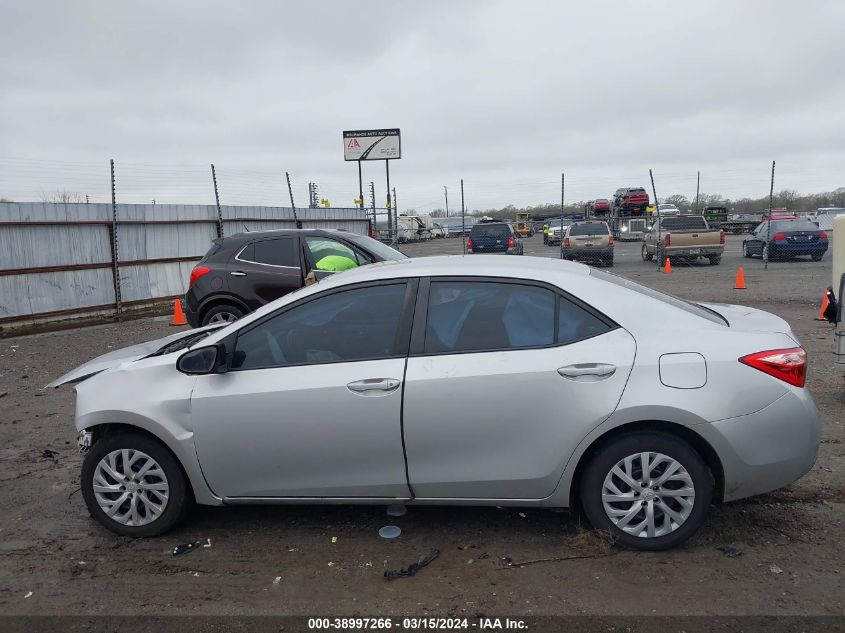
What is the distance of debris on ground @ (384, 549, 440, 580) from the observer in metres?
3.70

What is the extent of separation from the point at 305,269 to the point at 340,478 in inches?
236

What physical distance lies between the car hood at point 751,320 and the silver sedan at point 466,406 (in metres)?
0.03

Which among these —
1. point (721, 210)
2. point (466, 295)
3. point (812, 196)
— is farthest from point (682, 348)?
point (812, 196)

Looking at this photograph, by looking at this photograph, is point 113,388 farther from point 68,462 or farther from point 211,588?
point 68,462

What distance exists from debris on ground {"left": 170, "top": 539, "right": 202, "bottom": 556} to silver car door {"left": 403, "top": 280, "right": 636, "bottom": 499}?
133cm

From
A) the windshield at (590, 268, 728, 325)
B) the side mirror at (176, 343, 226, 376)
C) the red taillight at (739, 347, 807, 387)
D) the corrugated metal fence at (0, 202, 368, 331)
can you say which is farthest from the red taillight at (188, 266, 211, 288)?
the red taillight at (739, 347, 807, 387)

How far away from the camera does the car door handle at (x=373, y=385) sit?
3.82 m

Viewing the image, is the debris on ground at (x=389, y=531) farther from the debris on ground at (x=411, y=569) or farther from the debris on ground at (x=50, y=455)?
the debris on ground at (x=50, y=455)

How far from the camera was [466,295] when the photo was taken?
4.04m

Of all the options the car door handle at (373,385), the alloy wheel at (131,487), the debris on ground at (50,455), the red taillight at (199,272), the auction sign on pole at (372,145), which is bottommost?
the debris on ground at (50,455)

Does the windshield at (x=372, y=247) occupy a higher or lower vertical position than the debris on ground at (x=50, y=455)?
higher

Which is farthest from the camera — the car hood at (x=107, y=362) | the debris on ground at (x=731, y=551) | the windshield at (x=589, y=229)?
the windshield at (x=589, y=229)

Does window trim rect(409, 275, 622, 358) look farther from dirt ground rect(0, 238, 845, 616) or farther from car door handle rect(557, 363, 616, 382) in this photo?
dirt ground rect(0, 238, 845, 616)

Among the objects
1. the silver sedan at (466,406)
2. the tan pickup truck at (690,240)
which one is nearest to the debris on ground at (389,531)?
the silver sedan at (466,406)
